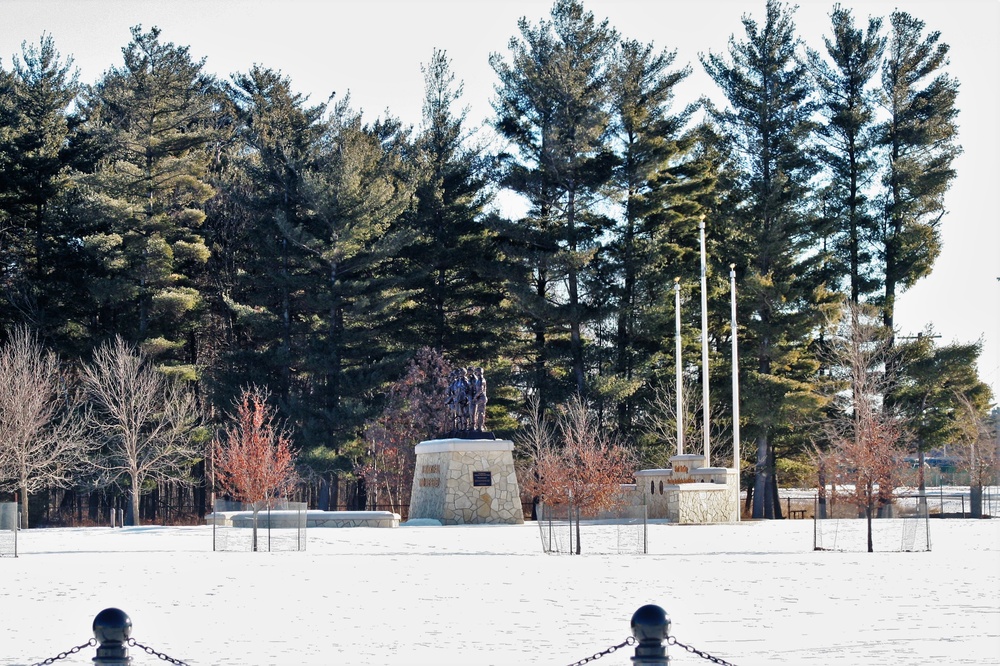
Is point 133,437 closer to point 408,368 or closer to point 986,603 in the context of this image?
point 408,368

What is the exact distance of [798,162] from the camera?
49.6m

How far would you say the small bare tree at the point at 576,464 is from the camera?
3819 cm

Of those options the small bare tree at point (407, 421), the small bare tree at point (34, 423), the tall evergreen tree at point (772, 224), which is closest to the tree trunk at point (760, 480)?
the tall evergreen tree at point (772, 224)

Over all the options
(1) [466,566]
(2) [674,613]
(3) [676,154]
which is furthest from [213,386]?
(2) [674,613]

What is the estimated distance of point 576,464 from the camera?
4194 centimetres

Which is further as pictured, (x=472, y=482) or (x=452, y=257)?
(x=452, y=257)

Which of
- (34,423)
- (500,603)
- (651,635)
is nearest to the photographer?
(651,635)

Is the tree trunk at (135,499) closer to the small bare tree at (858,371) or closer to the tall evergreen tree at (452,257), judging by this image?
the tall evergreen tree at (452,257)

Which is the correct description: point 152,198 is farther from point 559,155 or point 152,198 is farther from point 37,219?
point 559,155

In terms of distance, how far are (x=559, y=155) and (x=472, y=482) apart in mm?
17818

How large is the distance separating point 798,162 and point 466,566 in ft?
110

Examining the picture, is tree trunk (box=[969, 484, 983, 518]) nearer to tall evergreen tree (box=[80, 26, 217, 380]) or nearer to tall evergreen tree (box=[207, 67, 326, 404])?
tall evergreen tree (box=[207, 67, 326, 404])

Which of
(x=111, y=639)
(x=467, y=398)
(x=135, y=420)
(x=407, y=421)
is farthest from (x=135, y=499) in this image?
(x=111, y=639)

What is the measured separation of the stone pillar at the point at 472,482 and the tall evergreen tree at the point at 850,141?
20015mm
